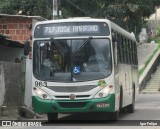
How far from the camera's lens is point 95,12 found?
33688mm

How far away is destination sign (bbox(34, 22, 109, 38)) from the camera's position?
14930 mm

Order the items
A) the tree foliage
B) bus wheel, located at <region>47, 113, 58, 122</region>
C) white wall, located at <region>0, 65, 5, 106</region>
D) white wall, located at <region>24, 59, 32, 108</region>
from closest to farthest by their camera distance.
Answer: bus wheel, located at <region>47, 113, 58, 122</region>, white wall, located at <region>0, 65, 5, 106</region>, white wall, located at <region>24, 59, 32, 108</region>, the tree foliage

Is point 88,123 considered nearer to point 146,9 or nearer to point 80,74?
point 80,74

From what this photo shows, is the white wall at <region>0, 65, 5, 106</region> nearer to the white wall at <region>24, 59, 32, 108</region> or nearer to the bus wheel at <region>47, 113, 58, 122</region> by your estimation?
the white wall at <region>24, 59, 32, 108</region>

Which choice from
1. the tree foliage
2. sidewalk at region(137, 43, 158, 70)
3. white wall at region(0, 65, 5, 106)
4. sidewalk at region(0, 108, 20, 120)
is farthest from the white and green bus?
sidewalk at region(137, 43, 158, 70)

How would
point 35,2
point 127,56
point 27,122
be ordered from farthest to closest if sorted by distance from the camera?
1. point 35,2
2. point 127,56
3. point 27,122

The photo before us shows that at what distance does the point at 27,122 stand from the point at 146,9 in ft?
75.0

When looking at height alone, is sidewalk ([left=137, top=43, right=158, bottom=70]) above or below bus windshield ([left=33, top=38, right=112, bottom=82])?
below

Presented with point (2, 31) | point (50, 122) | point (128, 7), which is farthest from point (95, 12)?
point (50, 122)

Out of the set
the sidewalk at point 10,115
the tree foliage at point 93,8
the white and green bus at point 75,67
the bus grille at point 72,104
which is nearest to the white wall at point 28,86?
the sidewalk at point 10,115

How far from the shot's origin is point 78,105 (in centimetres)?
1442

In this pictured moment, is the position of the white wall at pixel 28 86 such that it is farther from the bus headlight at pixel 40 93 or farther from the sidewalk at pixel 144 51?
the sidewalk at pixel 144 51

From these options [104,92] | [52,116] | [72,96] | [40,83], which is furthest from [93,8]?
[72,96]

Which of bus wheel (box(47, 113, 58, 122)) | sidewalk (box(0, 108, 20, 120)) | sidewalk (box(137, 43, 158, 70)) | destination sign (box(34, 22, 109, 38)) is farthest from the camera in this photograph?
sidewalk (box(137, 43, 158, 70))
